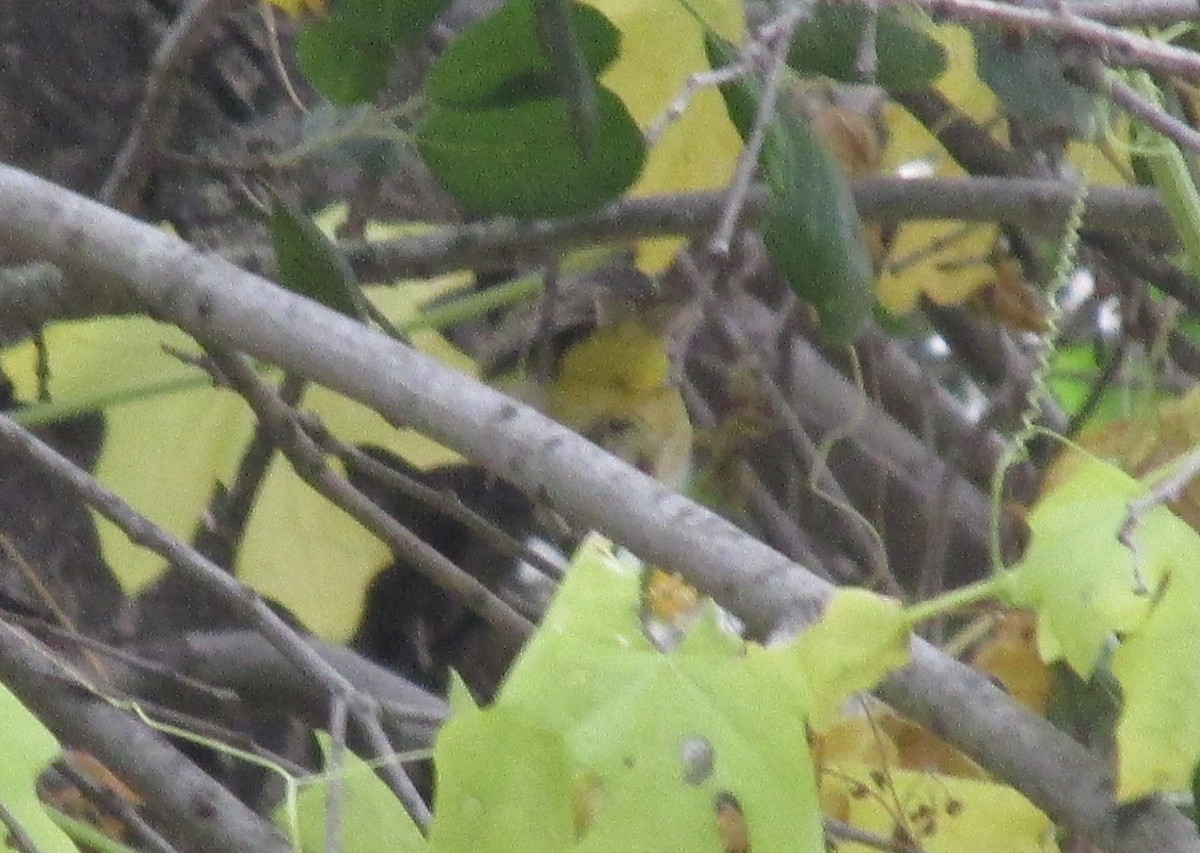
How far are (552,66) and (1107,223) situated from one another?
26 cm

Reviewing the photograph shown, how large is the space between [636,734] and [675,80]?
0.29 meters

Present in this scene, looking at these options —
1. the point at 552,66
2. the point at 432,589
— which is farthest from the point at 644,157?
the point at 432,589

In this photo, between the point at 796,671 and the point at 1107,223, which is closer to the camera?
Result: the point at 796,671

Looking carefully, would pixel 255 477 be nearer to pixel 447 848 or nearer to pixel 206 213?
pixel 206 213

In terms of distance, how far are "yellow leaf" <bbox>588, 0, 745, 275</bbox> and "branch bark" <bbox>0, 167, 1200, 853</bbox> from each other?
199 mm

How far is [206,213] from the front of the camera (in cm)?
80

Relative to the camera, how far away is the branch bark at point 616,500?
33 cm

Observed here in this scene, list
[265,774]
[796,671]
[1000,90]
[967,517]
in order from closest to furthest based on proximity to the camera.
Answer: [796,671] → [1000,90] → [265,774] → [967,517]

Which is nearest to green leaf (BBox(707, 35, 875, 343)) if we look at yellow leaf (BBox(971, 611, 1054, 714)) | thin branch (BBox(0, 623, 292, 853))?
yellow leaf (BBox(971, 611, 1054, 714))

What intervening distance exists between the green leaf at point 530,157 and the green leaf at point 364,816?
216 millimetres

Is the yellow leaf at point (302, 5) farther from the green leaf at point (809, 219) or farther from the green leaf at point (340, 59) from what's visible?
the green leaf at point (809, 219)

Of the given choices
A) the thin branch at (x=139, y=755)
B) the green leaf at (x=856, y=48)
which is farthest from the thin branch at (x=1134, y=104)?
the thin branch at (x=139, y=755)

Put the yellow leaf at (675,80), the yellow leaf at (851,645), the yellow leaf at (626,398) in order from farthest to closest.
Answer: the yellow leaf at (626,398), the yellow leaf at (675,80), the yellow leaf at (851,645)

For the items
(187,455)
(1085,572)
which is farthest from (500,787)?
(187,455)
